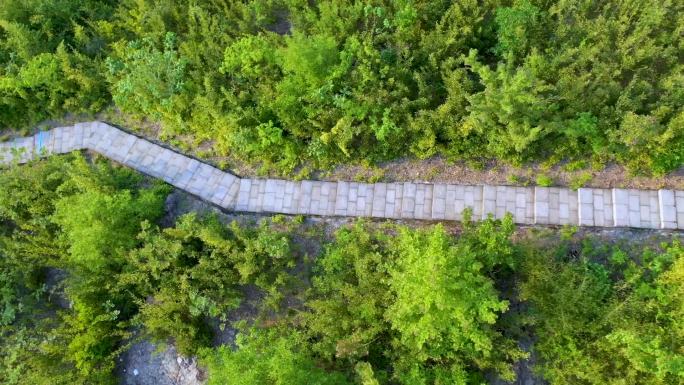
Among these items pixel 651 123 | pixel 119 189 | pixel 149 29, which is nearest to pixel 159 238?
pixel 119 189

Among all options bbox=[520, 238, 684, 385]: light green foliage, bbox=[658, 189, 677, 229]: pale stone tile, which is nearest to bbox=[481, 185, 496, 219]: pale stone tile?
bbox=[520, 238, 684, 385]: light green foliage

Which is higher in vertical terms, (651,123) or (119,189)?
(651,123)

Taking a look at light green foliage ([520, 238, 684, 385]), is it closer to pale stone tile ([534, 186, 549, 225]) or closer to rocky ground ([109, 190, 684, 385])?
pale stone tile ([534, 186, 549, 225])

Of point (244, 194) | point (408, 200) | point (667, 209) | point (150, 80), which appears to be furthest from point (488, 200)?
point (150, 80)

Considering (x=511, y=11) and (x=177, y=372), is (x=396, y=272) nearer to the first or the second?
(x=177, y=372)

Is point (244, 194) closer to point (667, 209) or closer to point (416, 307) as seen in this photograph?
point (416, 307)

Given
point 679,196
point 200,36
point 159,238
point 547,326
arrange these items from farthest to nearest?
1. point 200,36
2. point 159,238
3. point 679,196
4. point 547,326
